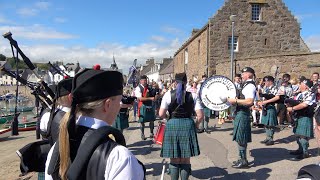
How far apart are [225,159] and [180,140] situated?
2.25m

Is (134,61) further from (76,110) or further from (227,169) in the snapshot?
(76,110)

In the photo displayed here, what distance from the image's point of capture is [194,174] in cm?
588

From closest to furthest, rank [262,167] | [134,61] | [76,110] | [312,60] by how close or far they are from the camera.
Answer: [76,110]
[262,167]
[134,61]
[312,60]

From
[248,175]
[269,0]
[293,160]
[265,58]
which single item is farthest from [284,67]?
[248,175]

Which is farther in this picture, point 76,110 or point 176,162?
point 176,162

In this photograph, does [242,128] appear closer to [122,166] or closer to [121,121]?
[121,121]

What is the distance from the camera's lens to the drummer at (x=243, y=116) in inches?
231

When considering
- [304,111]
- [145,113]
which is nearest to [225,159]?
[304,111]

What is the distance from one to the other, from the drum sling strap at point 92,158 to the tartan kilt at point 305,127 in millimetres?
5840

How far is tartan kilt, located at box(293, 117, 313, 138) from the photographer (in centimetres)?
648

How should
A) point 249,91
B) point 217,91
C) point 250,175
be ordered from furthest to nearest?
1. point 217,91
2. point 249,91
3. point 250,175

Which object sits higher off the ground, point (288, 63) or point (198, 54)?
point (198, 54)

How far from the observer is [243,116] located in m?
6.16

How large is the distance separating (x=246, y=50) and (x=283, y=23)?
3.24m
